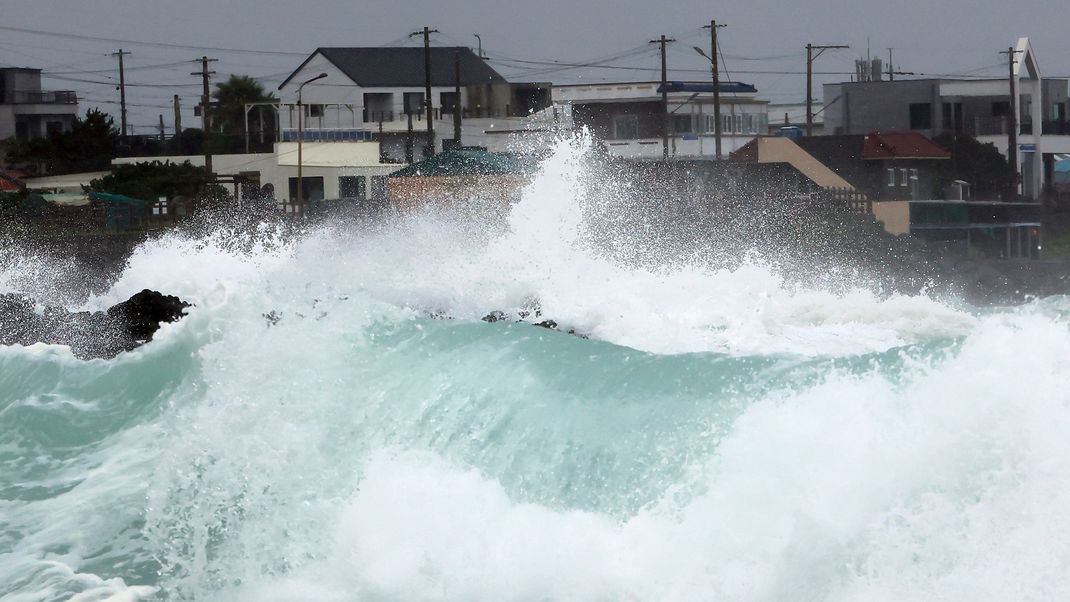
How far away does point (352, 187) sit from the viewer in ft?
184

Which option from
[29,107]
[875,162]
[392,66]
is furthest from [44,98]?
[875,162]

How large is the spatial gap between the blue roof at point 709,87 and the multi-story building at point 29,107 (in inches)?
1261

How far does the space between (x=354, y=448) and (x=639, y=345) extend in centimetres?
906

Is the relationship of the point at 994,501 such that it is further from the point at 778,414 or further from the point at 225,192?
the point at 225,192

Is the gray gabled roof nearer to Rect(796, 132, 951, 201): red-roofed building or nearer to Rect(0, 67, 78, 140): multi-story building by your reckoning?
Rect(0, 67, 78, 140): multi-story building

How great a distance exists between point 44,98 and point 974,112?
48.1 m

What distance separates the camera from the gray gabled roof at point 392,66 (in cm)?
6806

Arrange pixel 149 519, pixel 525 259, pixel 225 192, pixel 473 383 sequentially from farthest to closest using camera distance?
pixel 225 192, pixel 525 259, pixel 473 383, pixel 149 519

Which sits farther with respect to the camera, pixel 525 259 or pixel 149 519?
pixel 525 259

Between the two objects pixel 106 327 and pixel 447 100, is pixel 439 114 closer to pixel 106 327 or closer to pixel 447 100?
pixel 447 100

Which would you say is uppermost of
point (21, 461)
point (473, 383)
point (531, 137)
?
point (531, 137)

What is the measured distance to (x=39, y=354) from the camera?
57.1 ft

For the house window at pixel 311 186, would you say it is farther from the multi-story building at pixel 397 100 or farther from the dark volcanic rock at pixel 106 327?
the dark volcanic rock at pixel 106 327

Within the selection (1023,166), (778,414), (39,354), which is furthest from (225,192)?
(778,414)
